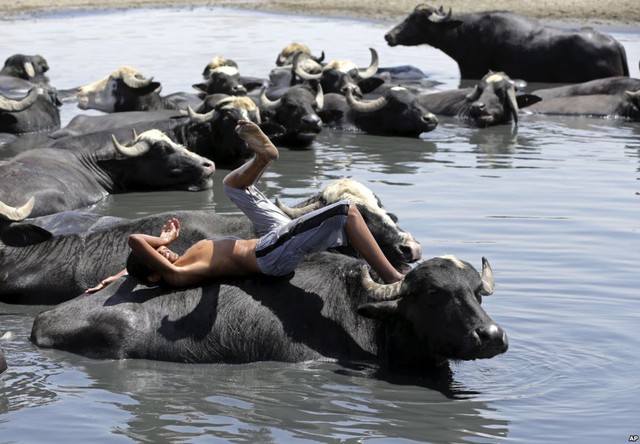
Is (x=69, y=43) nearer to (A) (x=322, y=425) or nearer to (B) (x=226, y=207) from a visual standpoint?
(B) (x=226, y=207)

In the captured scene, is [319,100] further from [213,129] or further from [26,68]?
[26,68]

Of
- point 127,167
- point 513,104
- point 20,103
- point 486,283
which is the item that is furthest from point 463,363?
point 513,104

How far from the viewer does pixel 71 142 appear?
53.1 ft

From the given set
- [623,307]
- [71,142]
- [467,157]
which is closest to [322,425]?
[623,307]

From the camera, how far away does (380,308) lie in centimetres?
837

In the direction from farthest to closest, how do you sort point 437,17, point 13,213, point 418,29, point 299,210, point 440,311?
1. point 418,29
2. point 437,17
3. point 13,213
4. point 299,210
5. point 440,311

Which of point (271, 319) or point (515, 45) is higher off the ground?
point (271, 319)

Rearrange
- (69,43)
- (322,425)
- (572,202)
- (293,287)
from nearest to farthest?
(322,425)
(293,287)
(572,202)
(69,43)

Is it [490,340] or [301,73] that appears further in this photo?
[301,73]

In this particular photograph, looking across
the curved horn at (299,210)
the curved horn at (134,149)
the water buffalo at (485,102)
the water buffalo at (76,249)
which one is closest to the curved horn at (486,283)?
the water buffalo at (76,249)

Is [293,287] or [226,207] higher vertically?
[293,287]

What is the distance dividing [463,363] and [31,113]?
12.7 meters

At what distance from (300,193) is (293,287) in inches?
238

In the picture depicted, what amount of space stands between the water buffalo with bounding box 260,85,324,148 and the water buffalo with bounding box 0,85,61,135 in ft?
10.6
